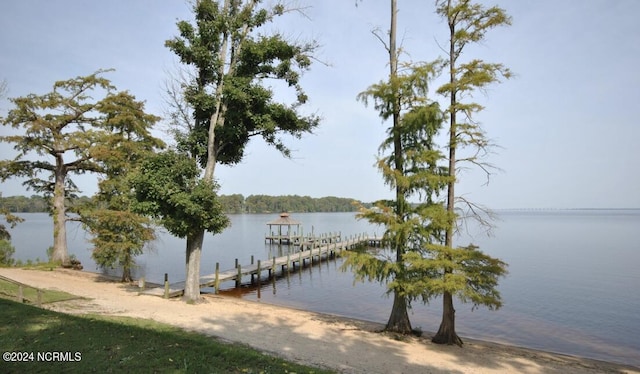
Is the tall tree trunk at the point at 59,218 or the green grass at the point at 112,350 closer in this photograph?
the green grass at the point at 112,350

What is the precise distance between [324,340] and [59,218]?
1933cm

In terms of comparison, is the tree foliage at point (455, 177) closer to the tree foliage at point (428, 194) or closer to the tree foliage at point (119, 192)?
the tree foliage at point (428, 194)

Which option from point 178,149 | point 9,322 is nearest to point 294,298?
point 178,149

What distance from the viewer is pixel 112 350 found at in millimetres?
6758

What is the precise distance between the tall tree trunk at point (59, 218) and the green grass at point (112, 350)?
1600cm

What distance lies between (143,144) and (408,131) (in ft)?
51.2

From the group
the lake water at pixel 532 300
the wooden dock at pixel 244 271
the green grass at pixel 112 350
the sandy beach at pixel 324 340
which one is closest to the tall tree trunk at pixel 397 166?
the sandy beach at pixel 324 340

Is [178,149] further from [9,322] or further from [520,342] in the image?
[520,342]

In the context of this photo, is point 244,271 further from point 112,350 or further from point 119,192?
point 112,350

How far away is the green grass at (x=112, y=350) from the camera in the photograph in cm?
597

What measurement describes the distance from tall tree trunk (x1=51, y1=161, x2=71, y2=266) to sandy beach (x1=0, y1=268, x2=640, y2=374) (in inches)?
277

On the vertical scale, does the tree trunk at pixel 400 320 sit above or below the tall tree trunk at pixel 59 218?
below

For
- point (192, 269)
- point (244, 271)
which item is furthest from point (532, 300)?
point (192, 269)

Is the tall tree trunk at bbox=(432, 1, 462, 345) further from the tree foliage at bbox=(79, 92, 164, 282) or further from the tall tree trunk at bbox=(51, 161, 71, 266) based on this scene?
the tall tree trunk at bbox=(51, 161, 71, 266)
